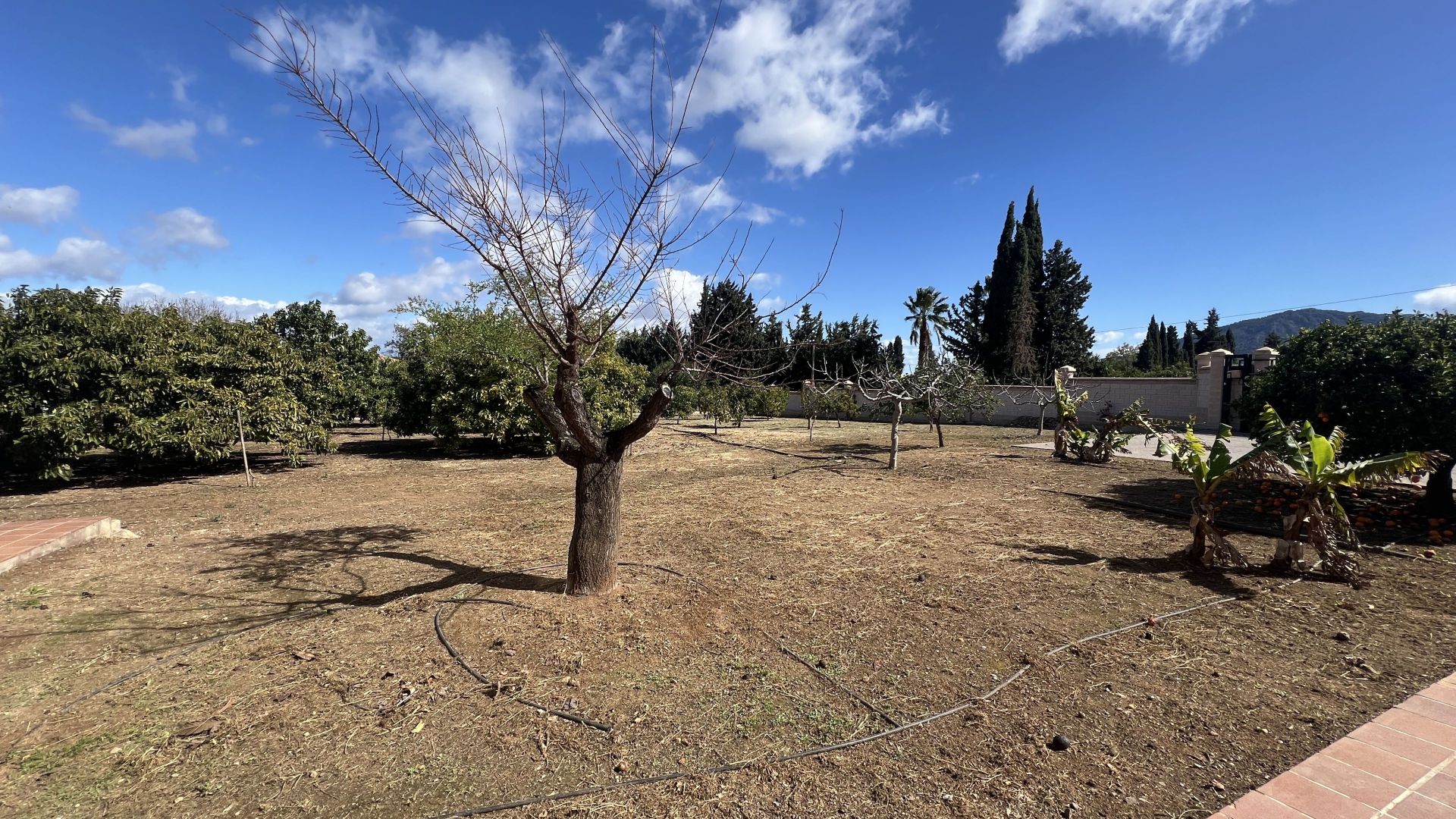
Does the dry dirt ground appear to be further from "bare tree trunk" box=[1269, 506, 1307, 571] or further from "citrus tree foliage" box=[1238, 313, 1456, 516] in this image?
"citrus tree foliage" box=[1238, 313, 1456, 516]

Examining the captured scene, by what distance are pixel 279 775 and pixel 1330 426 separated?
1000cm

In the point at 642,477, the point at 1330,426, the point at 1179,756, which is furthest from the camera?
the point at 642,477

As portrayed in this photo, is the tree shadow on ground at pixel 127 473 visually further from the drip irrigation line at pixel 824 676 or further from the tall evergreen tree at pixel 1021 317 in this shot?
the tall evergreen tree at pixel 1021 317

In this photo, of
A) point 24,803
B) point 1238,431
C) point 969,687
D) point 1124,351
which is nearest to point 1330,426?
point 969,687

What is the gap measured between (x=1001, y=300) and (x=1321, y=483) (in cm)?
3220

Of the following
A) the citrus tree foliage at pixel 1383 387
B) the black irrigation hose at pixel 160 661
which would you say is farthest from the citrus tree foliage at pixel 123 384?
the citrus tree foliage at pixel 1383 387

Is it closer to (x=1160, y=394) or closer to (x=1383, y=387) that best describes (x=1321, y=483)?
(x=1383, y=387)

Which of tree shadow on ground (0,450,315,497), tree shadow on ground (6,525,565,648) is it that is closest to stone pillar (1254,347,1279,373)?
tree shadow on ground (6,525,565,648)

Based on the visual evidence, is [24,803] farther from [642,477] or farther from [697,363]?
[642,477]

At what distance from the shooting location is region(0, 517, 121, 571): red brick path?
4.98m

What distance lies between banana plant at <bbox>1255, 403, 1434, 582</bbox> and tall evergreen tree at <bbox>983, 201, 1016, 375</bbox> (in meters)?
30.2

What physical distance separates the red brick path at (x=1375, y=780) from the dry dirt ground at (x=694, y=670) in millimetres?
94

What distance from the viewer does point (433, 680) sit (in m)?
2.99

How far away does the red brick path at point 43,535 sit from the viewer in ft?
16.3
